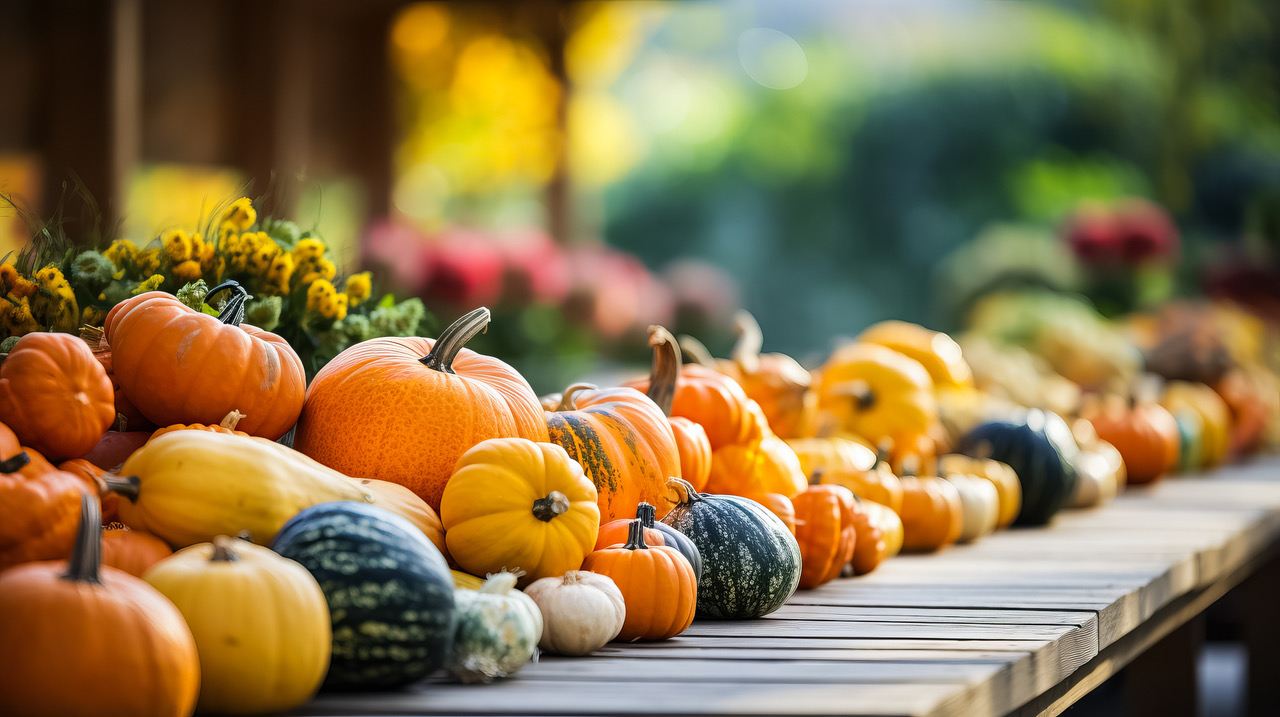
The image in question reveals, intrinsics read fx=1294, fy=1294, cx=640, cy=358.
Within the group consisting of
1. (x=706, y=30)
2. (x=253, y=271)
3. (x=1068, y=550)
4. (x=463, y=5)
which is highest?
(x=706, y=30)

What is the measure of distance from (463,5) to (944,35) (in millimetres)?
6501

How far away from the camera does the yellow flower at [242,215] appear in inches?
97.3

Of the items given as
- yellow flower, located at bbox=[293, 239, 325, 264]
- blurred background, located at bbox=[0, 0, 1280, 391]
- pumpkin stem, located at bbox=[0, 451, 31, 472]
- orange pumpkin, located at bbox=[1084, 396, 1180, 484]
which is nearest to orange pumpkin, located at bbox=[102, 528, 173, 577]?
pumpkin stem, located at bbox=[0, 451, 31, 472]

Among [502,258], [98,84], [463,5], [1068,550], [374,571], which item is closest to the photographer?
[374,571]

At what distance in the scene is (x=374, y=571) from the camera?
5.10 ft

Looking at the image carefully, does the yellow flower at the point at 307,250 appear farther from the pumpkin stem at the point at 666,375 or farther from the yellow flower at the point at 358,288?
the pumpkin stem at the point at 666,375

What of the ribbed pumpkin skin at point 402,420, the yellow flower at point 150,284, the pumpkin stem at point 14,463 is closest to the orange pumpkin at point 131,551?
the pumpkin stem at point 14,463

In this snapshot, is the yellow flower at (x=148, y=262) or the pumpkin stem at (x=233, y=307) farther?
the yellow flower at (x=148, y=262)

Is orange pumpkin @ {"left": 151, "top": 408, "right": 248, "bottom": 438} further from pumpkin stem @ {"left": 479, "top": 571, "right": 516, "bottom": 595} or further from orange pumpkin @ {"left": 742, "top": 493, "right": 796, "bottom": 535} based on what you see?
orange pumpkin @ {"left": 742, "top": 493, "right": 796, "bottom": 535}

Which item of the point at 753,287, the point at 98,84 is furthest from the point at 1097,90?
the point at 98,84

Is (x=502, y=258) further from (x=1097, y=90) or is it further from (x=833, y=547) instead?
(x=1097, y=90)

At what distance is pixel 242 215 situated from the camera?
2.47 meters

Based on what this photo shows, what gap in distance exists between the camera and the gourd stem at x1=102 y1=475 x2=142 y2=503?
1.65m

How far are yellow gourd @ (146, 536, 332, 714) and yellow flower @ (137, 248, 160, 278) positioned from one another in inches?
40.7
